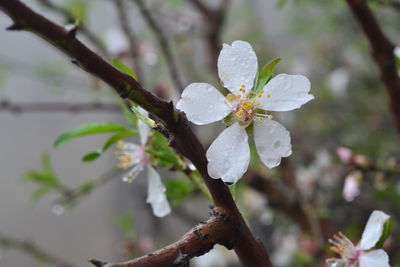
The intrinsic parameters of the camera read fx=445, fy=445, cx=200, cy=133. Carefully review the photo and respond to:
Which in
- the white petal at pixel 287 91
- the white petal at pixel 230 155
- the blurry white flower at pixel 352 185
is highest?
the white petal at pixel 287 91

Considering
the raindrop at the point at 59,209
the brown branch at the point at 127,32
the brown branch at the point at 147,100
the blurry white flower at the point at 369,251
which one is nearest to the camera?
the brown branch at the point at 147,100

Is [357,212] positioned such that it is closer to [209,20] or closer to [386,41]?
[209,20]

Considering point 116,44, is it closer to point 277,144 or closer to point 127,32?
point 127,32

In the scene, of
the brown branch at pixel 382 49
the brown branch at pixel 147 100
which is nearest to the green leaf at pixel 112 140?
the brown branch at pixel 147 100

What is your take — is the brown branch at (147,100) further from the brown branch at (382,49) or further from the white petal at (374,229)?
the brown branch at (382,49)

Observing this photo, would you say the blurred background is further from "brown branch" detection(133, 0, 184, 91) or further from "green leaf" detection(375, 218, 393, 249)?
"green leaf" detection(375, 218, 393, 249)

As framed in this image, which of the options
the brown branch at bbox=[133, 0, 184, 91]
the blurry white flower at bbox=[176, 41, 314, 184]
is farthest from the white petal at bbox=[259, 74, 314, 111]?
the brown branch at bbox=[133, 0, 184, 91]
